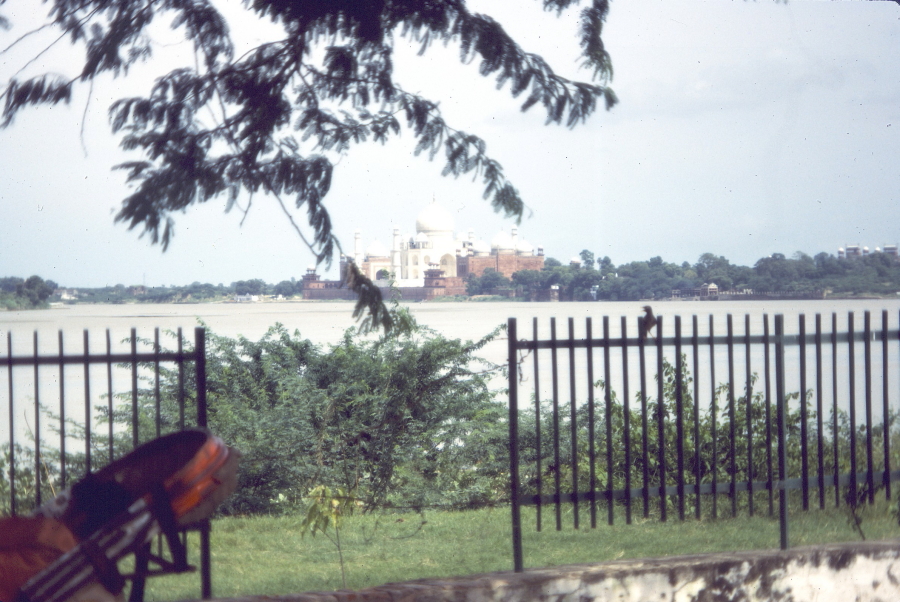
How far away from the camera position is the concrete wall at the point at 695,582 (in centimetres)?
370

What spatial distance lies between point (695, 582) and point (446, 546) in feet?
8.65

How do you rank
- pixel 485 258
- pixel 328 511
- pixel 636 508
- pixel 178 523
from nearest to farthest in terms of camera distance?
pixel 178 523 → pixel 328 511 → pixel 636 508 → pixel 485 258

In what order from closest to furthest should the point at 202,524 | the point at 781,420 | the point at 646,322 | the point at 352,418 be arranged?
the point at 202,524
the point at 646,322
the point at 781,420
the point at 352,418

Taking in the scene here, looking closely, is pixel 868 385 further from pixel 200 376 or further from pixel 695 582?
pixel 200 376

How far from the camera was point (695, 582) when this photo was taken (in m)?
3.98

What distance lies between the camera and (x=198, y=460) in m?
3.14

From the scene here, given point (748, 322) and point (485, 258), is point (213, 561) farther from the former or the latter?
point (485, 258)

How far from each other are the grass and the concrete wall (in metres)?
0.72

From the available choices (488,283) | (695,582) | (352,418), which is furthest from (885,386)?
(488,283)

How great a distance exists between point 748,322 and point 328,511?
263 cm

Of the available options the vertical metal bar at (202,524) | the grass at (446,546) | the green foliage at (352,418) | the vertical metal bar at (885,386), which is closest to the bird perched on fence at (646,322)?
the vertical metal bar at (885,386)

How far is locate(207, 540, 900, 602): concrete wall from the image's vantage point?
3.70 m

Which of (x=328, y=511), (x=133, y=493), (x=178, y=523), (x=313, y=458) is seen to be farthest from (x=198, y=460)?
(x=313, y=458)

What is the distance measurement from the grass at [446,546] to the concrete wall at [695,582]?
0.72 meters
